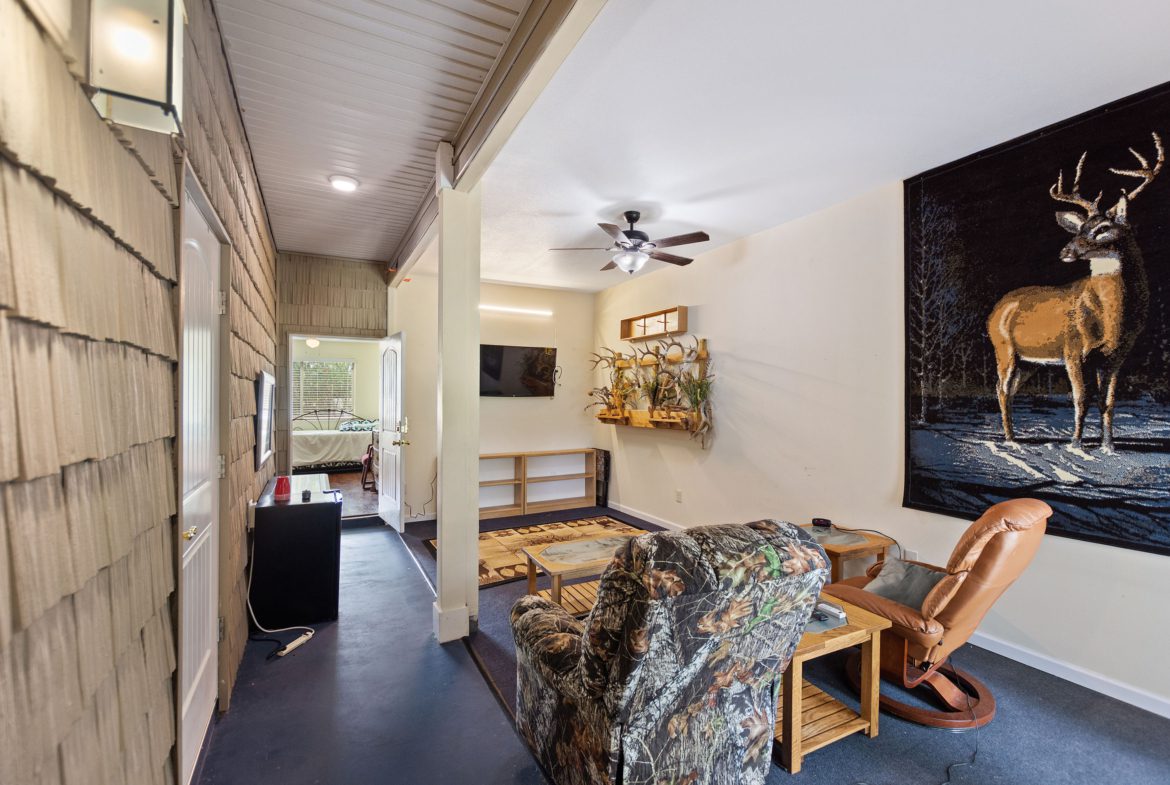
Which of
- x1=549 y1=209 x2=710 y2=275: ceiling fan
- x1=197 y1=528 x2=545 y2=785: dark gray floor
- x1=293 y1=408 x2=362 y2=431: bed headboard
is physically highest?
x1=549 y1=209 x2=710 y2=275: ceiling fan

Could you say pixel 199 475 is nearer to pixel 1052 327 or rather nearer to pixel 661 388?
pixel 1052 327

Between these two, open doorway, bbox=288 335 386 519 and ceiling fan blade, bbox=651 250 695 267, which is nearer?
ceiling fan blade, bbox=651 250 695 267

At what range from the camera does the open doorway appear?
9.09 metres

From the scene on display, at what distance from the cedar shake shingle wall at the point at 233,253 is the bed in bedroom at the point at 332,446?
5.93 metres

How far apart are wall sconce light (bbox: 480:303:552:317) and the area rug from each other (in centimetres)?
257

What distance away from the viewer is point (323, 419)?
1025 centimetres

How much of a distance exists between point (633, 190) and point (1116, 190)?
2480 millimetres

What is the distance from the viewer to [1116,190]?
95.4 inches

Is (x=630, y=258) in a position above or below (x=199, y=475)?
above

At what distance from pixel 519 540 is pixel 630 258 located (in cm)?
293

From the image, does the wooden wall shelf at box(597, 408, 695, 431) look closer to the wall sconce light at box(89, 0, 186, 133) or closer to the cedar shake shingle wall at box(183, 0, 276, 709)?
the cedar shake shingle wall at box(183, 0, 276, 709)

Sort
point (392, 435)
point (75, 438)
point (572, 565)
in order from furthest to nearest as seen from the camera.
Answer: point (392, 435)
point (572, 565)
point (75, 438)

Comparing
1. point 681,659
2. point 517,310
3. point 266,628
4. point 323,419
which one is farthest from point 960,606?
point 323,419

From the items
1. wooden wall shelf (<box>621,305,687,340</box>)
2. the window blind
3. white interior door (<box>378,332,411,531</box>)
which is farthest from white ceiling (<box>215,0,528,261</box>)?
the window blind
